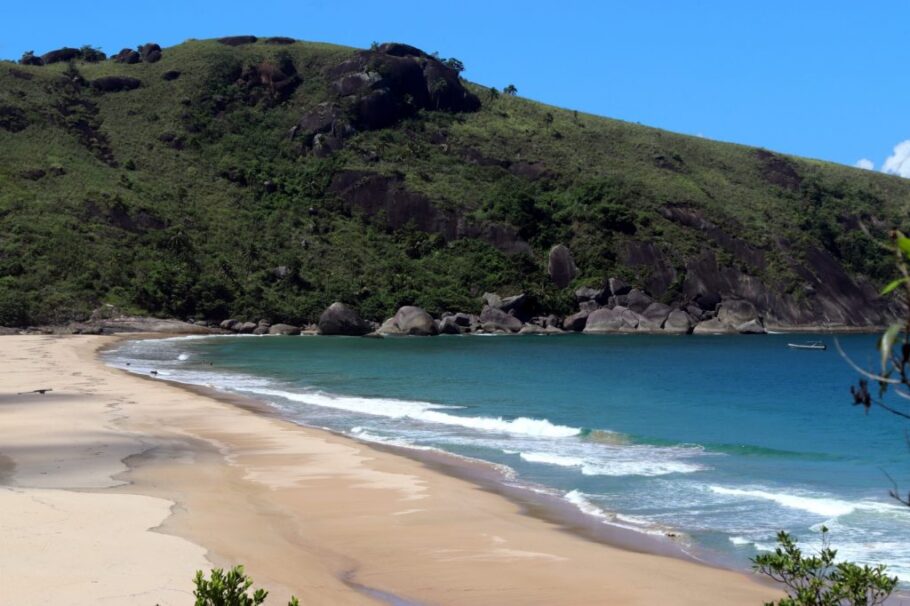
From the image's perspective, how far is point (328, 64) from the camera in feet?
449

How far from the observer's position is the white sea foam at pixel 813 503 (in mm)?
16844

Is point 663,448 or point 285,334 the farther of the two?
point 285,334

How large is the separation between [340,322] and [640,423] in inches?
2187

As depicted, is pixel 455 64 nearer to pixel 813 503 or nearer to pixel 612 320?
pixel 612 320

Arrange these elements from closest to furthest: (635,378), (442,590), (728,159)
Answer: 1. (442,590)
2. (635,378)
3. (728,159)

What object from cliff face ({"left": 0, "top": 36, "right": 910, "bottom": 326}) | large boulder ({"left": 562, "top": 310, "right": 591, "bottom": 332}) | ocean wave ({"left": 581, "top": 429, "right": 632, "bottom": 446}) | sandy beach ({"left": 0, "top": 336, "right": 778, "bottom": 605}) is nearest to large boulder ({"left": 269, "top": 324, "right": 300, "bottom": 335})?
cliff face ({"left": 0, "top": 36, "right": 910, "bottom": 326})

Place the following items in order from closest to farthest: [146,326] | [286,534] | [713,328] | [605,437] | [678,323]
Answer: [286,534]
[605,437]
[146,326]
[678,323]
[713,328]

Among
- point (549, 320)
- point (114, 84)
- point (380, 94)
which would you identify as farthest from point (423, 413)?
point (114, 84)

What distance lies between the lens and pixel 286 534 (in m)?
14.2

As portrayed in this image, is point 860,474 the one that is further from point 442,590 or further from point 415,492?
point 442,590

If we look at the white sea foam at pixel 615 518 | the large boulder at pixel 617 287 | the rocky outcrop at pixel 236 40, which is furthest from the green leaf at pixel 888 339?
the rocky outcrop at pixel 236 40

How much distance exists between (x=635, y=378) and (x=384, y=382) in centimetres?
1292

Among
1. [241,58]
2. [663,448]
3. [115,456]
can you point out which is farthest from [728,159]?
[115,456]

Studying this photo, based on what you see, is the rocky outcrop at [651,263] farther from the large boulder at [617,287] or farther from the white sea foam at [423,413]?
the white sea foam at [423,413]
